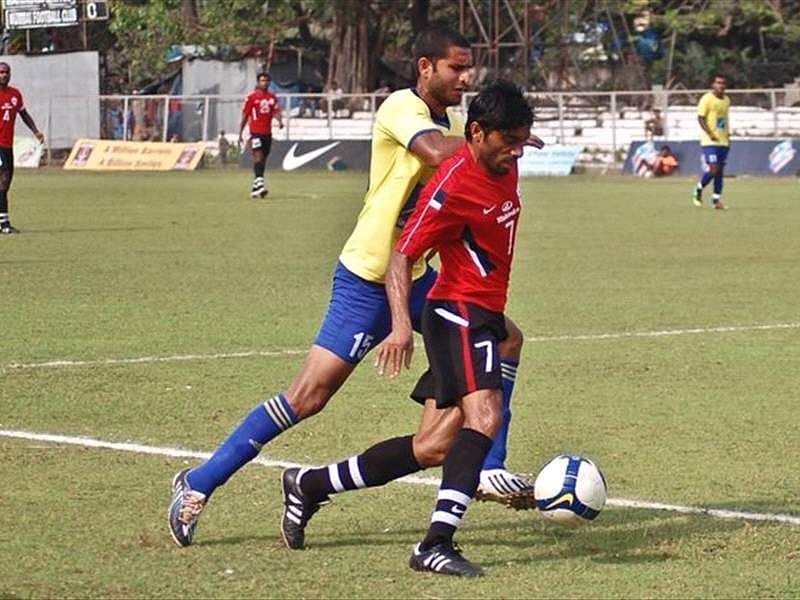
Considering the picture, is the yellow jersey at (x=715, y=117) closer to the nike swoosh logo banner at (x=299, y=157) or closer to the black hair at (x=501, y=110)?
the nike swoosh logo banner at (x=299, y=157)

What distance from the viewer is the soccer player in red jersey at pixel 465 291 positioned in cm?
639

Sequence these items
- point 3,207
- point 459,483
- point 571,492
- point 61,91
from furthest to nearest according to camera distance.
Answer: point 61,91 → point 3,207 → point 571,492 → point 459,483

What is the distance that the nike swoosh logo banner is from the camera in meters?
44.2

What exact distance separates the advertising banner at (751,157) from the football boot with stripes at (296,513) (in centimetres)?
3390

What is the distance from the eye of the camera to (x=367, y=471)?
271 inches

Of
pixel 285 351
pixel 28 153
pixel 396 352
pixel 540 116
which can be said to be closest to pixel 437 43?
pixel 396 352

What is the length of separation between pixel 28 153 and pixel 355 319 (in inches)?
1724

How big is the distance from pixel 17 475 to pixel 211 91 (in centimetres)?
5016

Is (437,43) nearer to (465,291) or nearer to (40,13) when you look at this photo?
(465,291)

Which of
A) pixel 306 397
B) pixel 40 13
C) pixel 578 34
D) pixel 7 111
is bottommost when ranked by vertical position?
pixel 578 34

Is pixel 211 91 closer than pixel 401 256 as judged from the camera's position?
No

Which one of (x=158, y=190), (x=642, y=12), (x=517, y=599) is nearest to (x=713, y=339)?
(x=517, y=599)

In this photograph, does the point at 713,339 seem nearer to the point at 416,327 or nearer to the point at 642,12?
the point at 416,327

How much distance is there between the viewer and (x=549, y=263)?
1984 centimetres
